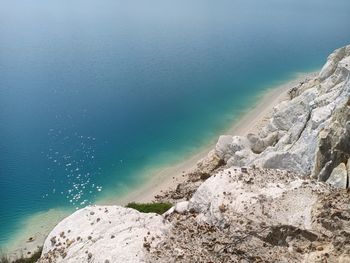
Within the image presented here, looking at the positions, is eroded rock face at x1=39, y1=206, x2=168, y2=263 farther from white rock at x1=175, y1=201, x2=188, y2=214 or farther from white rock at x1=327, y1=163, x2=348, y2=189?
white rock at x1=327, y1=163, x2=348, y2=189

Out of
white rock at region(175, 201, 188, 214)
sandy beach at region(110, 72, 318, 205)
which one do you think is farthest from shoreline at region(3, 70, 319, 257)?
white rock at region(175, 201, 188, 214)

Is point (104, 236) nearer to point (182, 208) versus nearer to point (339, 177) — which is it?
point (182, 208)

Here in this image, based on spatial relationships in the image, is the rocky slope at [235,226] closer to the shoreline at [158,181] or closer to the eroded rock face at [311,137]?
the eroded rock face at [311,137]

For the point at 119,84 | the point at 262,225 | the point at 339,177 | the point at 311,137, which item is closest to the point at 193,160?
the point at 311,137

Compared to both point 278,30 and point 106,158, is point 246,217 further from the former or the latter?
point 278,30

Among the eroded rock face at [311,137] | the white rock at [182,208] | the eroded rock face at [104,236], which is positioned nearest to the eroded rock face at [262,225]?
the white rock at [182,208]

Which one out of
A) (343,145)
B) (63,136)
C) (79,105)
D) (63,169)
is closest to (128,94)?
(79,105)

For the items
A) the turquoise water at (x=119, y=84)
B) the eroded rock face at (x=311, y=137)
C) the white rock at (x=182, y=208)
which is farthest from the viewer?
the turquoise water at (x=119, y=84)
